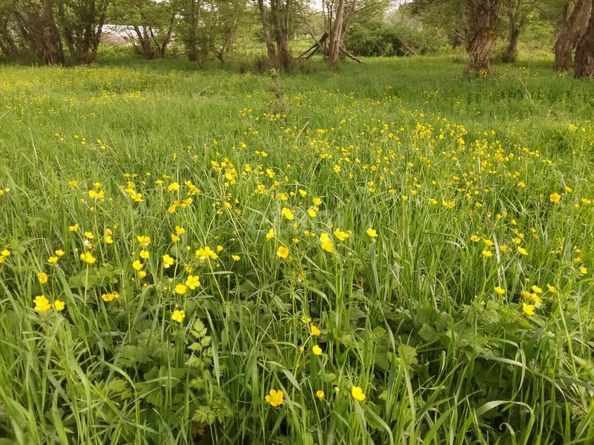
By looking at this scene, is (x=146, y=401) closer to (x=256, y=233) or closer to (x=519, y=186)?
(x=256, y=233)

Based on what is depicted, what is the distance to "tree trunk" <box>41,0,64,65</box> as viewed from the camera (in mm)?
17812

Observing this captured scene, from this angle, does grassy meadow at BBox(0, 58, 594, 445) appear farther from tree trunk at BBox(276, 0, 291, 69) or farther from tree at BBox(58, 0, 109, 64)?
tree at BBox(58, 0, 109, 64)

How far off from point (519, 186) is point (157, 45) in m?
25.5

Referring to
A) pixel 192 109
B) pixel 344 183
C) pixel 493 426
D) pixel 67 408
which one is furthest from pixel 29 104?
pixel 493 426

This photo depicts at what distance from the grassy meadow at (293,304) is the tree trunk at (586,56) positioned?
6730 mm

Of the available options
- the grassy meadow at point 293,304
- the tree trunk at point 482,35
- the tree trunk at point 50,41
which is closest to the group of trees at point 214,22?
the tree trunk at point 50,41

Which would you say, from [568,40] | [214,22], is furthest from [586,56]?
[214,22]

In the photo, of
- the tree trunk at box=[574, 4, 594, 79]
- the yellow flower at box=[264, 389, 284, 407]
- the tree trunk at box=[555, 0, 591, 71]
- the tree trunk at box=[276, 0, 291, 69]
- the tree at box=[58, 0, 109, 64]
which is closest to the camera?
the yellow flower at box=[264, 389, 284, 407]

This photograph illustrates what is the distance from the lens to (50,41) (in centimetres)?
1831

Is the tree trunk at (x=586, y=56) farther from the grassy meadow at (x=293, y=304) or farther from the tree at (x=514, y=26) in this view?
the tree at (x=514, y=26)

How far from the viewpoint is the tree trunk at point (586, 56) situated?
8.71 metres

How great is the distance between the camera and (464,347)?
147 cm

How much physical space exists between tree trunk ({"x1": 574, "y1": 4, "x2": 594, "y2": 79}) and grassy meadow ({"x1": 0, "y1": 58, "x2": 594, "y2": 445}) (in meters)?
6.73

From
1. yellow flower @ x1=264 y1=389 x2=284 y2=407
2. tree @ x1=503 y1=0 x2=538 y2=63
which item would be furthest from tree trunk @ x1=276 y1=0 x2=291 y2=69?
yellow flower @ x1=264 y1=389 x2=284 y2=407
